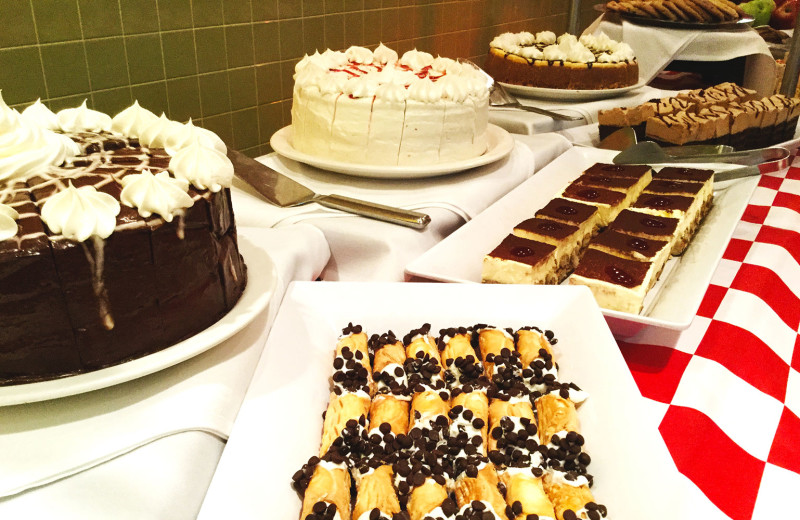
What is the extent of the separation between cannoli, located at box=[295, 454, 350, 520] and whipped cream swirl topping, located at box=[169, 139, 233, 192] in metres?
0.41

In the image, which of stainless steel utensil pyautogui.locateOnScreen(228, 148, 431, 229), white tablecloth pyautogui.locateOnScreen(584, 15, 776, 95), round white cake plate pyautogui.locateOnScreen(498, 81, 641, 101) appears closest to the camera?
stainless steel utensil pyautogui.locateOnScreen(228, 148, 431, 229)

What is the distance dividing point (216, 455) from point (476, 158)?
1108 millimetres

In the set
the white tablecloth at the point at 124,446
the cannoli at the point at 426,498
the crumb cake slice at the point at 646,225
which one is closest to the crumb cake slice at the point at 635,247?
the crumb cake slice at the point at 646,225

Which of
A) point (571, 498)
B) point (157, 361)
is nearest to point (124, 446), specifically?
point (157, 361)

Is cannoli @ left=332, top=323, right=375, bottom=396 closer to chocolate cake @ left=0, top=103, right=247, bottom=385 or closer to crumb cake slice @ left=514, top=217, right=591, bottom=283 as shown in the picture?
chocolate cake @ left=0, top=103, right=247, bottom=385

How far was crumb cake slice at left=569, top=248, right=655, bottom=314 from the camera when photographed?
1.17 meters

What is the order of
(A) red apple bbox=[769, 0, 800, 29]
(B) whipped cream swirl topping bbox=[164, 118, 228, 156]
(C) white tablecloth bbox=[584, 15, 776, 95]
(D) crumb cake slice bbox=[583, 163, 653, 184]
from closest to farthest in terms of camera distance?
1. (B) whipped cream swirl topping bbox=[164, 118, 228, 156]
2. (D) crumb cake slice bbox=[583, 163, 653, 184]
3. (C) white tablecloth bbox=[584, 15, 776, 95]
4. (A) red apple bbox=[769, 0, 800, 29]

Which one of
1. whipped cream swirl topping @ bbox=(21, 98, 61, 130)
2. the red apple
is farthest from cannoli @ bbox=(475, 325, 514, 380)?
the red apple

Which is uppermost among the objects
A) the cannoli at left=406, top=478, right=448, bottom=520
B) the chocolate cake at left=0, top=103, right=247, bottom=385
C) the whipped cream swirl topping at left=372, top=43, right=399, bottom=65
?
the whipped cream swirl topping at left=372, top=43, right=399, bottom=65

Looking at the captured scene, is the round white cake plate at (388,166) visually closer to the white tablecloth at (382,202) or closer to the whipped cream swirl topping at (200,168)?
the white tablecloth at (382,202)

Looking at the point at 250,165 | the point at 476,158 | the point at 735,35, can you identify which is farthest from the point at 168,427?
the point at 735,35

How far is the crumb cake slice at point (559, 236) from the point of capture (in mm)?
1347

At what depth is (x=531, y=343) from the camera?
3.32 ft

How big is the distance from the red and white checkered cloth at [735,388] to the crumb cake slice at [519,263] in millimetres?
224
